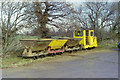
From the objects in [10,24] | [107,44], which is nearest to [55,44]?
[10,24]

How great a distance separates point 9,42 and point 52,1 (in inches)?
330

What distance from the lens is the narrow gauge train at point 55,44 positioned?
925 centimetres

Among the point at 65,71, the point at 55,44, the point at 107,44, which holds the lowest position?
the point at 65,71

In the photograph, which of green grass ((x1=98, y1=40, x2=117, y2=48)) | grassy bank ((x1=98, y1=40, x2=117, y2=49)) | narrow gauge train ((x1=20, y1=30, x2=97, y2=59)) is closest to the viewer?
narrow gauge train ((x1=20, y1=30, x2=97, y2=59))

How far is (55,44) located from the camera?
429 inches

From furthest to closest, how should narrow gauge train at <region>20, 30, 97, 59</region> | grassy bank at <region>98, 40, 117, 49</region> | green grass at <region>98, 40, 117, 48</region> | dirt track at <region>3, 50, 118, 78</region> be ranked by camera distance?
green grass at <region>98, 40, 117, 48</region> → grassy bank at <region>98, 40, 117, 49</region> → narrow gauge train at <region>20, 30, 97, 59</region> → dirt track at <region>3, 50, 118, 78</region>

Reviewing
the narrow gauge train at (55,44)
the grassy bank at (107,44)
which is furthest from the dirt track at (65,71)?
the grassy bank at (107,44)

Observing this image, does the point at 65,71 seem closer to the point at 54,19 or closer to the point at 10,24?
the point at 10,24

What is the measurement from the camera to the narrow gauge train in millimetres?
9248

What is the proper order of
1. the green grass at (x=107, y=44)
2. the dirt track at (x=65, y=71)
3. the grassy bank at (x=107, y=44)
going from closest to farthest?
the dirt track at (x=65, y=71)
the grassy bank at (x=107, y=44)
the green grass at (x=107, y=44)

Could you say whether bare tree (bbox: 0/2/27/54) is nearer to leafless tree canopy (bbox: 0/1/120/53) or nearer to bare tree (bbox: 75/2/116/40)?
leafless tree canopy (bbox: 0/1/120/53)

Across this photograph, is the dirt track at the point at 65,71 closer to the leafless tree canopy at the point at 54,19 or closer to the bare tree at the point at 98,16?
the leafless tree canopy at the point at 54,19

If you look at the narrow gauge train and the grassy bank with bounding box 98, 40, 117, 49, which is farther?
the grassy bank with bounding box 98, 40, 117, 49

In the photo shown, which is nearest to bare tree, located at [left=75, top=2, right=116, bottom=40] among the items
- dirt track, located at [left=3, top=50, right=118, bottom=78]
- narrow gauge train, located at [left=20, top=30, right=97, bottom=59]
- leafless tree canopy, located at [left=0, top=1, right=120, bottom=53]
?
leafless tree canopy, located at [left=0, top=1, right=120, bottom=53]
